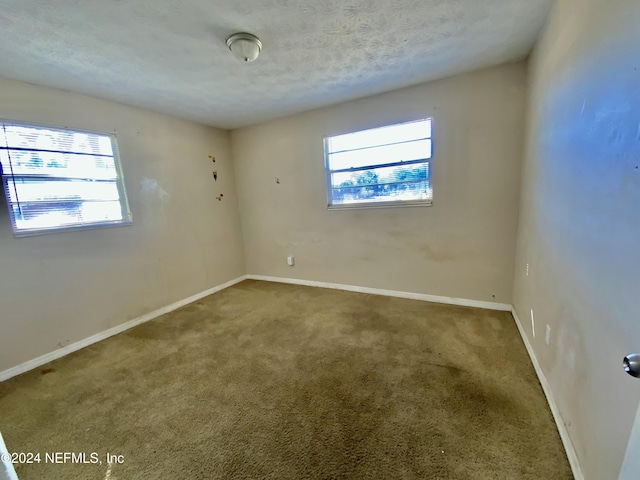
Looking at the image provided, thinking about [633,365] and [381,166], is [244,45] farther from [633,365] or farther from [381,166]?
[633,365]

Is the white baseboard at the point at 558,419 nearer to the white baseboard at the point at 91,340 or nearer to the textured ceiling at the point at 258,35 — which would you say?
the textured ceiling at the point at 258,35

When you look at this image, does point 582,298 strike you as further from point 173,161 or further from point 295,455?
point 173,161

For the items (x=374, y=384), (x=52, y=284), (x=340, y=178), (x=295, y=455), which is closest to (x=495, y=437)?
(x=374, y=384)

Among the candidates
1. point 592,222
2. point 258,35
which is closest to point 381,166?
point 258,35

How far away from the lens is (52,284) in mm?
2314

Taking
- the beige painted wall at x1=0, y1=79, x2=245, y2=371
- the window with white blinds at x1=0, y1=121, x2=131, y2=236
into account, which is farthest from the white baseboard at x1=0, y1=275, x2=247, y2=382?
the window with white blinds at x1=0, y1=121, x2=131, y2=236

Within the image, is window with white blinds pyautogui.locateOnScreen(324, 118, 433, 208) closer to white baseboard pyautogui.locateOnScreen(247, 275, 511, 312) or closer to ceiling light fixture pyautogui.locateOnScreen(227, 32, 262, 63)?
white baseboard pyautogui.locateOnScreen(247, 275, 511, 312)

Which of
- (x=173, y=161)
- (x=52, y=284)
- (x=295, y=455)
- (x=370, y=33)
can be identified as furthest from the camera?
(x=173, y=161)

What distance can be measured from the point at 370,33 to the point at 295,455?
261cm

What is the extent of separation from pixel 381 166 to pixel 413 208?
2.06 ft

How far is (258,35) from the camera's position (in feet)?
5.66

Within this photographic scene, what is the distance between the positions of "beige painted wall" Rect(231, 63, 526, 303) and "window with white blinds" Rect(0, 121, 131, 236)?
1712 millimetres

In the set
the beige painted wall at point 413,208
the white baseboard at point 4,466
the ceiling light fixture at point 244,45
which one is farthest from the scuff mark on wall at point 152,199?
the white baseboard at point 4,466

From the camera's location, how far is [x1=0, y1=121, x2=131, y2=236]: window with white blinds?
212 cm
